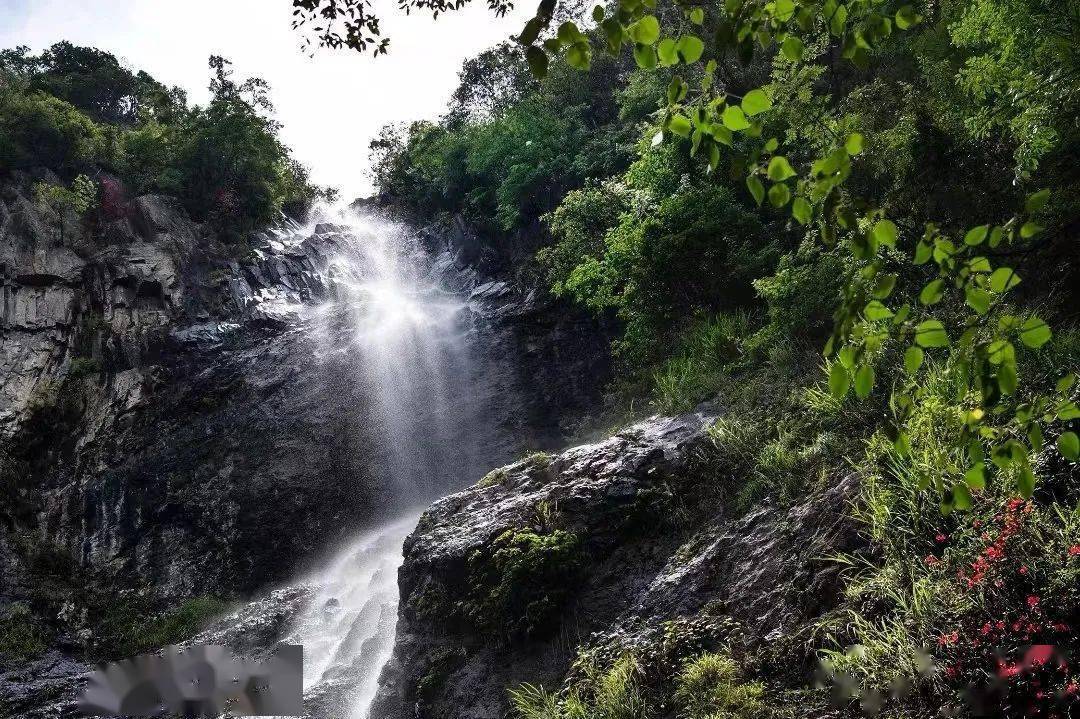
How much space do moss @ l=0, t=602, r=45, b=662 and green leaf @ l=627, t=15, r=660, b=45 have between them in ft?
52.8

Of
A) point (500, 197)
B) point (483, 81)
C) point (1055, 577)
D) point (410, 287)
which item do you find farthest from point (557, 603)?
point (483, 81)

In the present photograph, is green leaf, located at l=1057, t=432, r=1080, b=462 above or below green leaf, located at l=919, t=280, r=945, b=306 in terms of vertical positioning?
below

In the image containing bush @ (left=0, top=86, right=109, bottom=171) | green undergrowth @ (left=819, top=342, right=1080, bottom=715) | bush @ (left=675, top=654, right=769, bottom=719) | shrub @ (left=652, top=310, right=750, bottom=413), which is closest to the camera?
green undergrowth @ (left=819, top=342, right=1080, bottom=715)

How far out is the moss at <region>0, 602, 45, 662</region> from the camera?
13.1m

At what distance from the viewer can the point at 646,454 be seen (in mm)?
8242

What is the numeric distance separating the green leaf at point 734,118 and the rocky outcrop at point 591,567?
4.63 meters

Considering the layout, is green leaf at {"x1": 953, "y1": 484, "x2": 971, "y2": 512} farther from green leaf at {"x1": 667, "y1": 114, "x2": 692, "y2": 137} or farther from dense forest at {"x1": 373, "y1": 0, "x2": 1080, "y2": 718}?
green leaf at {"x1": 667, "y1": 114, "x2": 692, "y2": 137}

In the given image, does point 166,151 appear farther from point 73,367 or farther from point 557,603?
point 557,603

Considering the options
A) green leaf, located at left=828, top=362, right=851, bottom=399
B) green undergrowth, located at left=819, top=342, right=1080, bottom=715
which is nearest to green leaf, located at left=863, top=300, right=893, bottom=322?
green leaf, located at left=828, top=362, right=851, bottom=399

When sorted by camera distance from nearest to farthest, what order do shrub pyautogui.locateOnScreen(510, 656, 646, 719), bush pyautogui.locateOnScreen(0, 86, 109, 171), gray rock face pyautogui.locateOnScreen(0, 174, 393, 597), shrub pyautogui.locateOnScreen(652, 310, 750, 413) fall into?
shrub pyautogui.locateOnScreen(510, 656, 646, 719), shrub pyautogui.locateOnScreen(652, 310, 750, 413), gray rock face pyautogui.locateOnScreen(0, 174, 393, 597), bush pyautogui.locateOnScreen(0, 86, 109, 171)

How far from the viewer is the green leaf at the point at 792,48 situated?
162cm

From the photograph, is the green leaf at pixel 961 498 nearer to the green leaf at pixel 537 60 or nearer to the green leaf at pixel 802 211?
the green leaf at pixel 802 211

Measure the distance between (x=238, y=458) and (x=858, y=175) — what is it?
14.4 meters

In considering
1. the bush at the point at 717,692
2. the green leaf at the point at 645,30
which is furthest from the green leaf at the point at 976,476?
the bush at the point at 717,692
